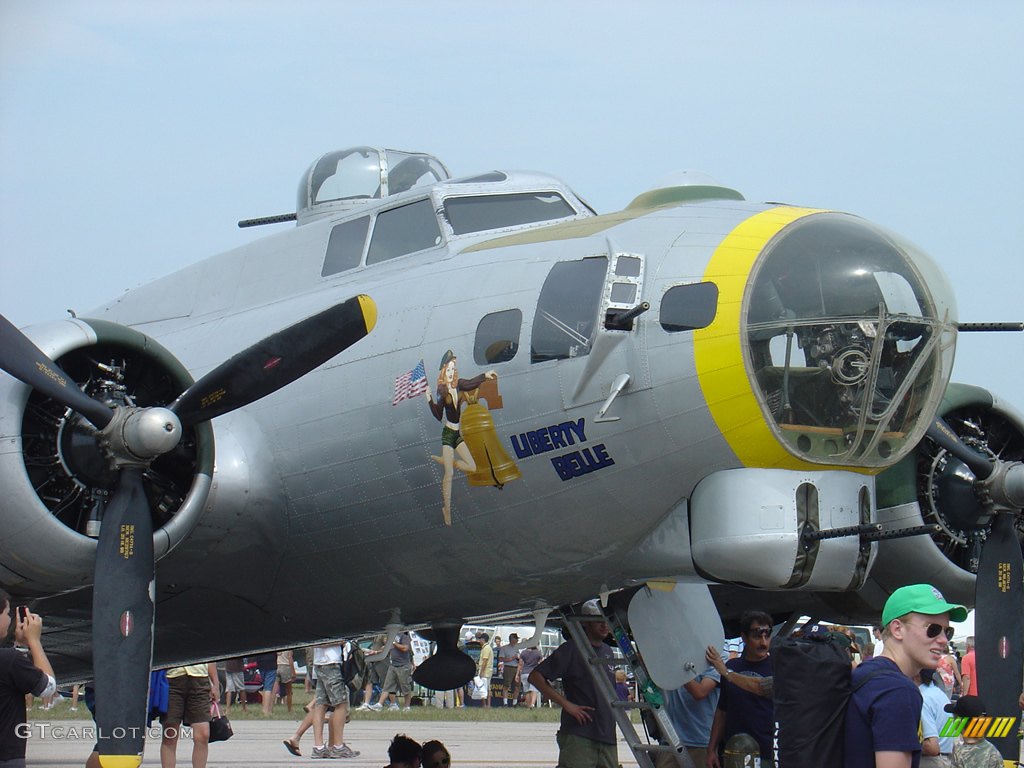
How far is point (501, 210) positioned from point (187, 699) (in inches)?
239

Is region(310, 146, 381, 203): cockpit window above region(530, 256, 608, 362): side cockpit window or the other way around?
above

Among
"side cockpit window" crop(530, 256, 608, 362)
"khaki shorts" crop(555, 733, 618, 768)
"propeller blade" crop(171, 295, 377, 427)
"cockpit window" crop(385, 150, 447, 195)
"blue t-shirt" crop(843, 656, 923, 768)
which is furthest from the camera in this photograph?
"cockpit window" crop(385, 150, 447, 195)

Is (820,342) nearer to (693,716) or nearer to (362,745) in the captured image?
(693,716)

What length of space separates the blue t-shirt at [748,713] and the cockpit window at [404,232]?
3.48 m

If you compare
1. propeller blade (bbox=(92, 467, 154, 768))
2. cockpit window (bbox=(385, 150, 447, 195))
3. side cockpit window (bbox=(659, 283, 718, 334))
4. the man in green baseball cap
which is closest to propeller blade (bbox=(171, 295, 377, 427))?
propeller blade (bbox=(92, 467, 154, 768))

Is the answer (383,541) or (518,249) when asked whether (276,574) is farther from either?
(518,249)

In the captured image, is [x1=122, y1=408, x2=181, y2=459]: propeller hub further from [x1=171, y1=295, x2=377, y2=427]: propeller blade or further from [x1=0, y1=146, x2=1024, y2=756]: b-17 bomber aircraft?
[x1=171, y1=295, x2=377, y2=427]: propeller blade

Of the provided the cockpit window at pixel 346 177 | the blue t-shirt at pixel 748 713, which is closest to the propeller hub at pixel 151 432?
the blue t-shirt at pixel 748 713

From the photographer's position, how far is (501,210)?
10.0 meters

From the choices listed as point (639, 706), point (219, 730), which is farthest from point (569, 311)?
point (219, 730)

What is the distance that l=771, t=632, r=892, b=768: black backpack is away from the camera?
486 cm

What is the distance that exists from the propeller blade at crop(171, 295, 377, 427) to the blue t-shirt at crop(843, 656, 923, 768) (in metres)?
4.45

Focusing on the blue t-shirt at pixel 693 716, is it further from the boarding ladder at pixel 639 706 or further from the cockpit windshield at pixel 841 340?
the cockpit windshield at pixel 841 340

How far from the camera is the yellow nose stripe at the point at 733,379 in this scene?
25.2ft
